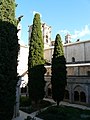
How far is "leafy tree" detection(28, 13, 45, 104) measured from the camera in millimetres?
26234

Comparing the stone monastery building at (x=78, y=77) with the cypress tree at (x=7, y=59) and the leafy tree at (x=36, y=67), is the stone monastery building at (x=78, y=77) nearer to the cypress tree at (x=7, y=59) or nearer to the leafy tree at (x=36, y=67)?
the leafy tree at (x=36, y=67)

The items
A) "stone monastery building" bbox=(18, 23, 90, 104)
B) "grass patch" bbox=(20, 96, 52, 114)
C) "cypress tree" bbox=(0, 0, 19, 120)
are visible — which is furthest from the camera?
"stone monastery building" bbox=(18, 23, 90, 104)

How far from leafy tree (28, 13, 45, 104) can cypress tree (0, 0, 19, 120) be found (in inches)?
440

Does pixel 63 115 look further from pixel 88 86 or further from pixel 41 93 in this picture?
pixel 88 86

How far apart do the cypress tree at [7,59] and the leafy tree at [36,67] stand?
11.2 m

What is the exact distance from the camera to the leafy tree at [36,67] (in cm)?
2623

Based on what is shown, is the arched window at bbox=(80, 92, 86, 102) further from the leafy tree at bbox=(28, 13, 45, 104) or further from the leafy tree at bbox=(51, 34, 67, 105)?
the leafy tree at bbox=(28, 13, 45, 104)

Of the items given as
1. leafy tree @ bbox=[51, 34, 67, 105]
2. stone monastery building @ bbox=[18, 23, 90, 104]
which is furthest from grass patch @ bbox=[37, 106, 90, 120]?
stone monastery building @ bbox=[18, 23, 90, 104]

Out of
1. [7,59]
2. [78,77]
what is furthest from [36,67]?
[7,59]

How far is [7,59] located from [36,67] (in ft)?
41.6

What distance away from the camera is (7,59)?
47.0 ft

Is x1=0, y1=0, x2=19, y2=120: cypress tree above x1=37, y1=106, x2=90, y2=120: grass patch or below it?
above

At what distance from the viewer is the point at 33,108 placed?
2548cm

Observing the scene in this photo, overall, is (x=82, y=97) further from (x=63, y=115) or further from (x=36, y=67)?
(x=63, y=115)
